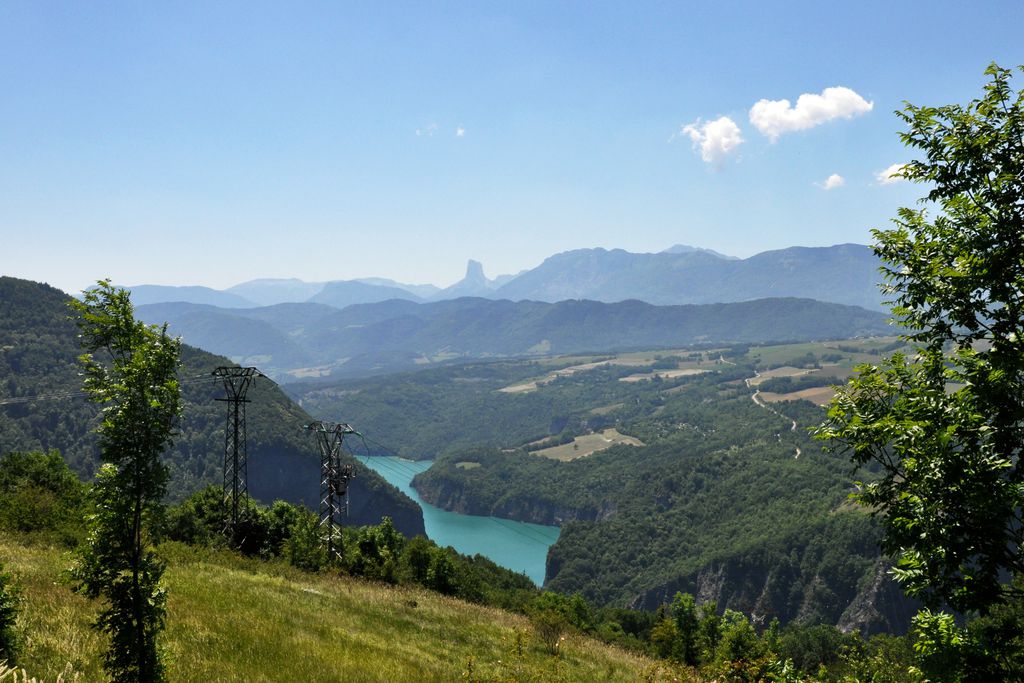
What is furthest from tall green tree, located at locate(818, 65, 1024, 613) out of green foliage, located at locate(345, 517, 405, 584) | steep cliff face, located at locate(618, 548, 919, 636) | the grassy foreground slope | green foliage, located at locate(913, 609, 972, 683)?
steep cliff face, located at locate(618, 548, 919, 636)

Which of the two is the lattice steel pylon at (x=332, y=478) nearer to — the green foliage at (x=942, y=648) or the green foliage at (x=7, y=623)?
the green foliage at (x=7, y=623)

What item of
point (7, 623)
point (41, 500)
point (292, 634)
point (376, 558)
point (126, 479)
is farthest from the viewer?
point (376, 558)

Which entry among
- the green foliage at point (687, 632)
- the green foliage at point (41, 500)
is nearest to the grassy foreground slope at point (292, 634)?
the green foliage at point (41, 500)

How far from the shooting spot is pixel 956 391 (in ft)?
31.4

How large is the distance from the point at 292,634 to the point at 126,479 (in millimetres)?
11851

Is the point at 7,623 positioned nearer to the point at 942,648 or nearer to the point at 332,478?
the point at 942,648

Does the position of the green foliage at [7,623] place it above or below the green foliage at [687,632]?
above

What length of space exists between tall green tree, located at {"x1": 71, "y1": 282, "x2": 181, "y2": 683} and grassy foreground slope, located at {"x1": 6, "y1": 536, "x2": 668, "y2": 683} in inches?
40.8

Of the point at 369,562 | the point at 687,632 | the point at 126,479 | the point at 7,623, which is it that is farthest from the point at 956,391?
the point at 687,632

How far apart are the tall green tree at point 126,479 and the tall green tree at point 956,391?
11.6 meters

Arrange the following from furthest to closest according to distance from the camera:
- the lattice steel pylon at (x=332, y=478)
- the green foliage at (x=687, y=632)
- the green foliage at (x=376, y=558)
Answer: the green foliage at (x=687, y=632) → the green foliage at (x=376, y=558) → the lattice steel pylon at (x=332, y=478)

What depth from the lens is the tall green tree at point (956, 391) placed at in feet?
28.5

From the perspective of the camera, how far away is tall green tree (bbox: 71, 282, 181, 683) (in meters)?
9.41

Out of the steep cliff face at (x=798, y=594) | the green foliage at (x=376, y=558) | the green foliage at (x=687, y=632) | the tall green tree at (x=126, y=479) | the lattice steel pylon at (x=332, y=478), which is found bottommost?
the steep cliff face at (x=798, y=594)
